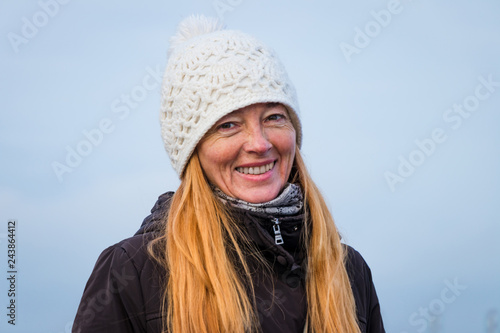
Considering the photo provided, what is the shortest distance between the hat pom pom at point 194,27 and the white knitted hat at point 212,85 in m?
0.09

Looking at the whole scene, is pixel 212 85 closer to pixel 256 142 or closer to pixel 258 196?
pixel 256 142

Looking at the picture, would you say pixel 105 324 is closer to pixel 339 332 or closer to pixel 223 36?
pixel 339 332

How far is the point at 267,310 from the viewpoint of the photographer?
2467 mm

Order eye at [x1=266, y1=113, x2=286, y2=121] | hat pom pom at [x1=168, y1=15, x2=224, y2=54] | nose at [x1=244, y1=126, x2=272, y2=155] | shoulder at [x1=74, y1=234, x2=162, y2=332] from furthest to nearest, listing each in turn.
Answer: hat pom pom at [x1=168, y1=15, x2=224, y2=54] < eye at [x1=266, y1=113, x2=286, y2=121] < nose at [x1=244, y1=126, x2=272, y2=155] < shoulder at [x1=74, y1=234, x2=162, y2=332]

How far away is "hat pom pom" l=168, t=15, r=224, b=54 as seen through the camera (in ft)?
9.50

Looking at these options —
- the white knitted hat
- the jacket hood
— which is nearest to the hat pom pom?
the white knitted hat

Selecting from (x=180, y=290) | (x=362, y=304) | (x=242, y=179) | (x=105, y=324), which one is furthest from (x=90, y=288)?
(x=362, y=304)

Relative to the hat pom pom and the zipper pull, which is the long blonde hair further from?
the hat pom pom

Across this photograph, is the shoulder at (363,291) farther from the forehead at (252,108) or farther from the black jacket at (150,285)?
the forehead at (252,108)

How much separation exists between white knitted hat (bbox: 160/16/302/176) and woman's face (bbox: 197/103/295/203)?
51 millimetres

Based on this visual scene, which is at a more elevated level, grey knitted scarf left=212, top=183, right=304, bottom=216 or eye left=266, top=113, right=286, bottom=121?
eye left=266, top=113, right=286, bottom=121

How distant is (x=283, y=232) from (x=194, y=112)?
0.60 metres

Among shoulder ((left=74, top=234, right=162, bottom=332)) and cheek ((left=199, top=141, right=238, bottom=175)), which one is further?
cheek ((left=199, top=141, right=238, bottom=175))

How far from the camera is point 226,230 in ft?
8.40
